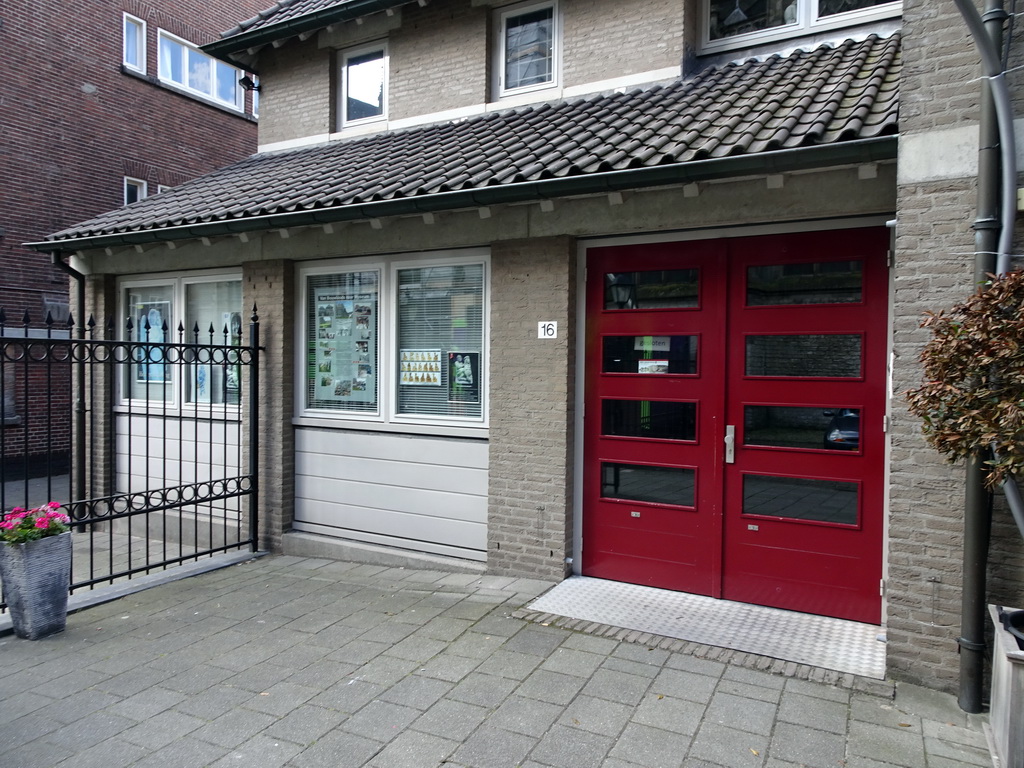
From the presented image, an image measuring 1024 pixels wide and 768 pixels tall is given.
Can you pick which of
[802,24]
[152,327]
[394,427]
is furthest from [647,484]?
[152,327]

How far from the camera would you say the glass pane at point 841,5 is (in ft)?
21.4

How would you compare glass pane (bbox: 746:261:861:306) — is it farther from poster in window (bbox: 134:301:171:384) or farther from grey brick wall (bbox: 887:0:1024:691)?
poster in window (bbox: 134:301:171:384)

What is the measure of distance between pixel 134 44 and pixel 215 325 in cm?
1018

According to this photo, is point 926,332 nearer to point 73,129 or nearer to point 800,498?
point 800,498

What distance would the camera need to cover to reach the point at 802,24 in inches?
266

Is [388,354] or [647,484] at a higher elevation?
[388,354]

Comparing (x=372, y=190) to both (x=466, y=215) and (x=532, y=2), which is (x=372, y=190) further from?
(x=532, y=2)

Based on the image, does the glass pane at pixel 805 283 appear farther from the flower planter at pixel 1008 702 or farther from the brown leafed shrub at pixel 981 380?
the flower planter at pixel 1008 702

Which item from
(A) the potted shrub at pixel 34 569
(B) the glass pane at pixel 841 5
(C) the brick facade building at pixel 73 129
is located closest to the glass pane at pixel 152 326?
(A) the potted shrub at pixel 34 569

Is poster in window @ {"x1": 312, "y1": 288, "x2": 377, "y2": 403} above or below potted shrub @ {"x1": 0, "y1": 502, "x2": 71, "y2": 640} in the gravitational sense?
above

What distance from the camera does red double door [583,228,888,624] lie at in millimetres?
4973

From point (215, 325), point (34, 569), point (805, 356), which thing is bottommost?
point (34, 569)

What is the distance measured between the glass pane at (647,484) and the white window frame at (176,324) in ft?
14.5

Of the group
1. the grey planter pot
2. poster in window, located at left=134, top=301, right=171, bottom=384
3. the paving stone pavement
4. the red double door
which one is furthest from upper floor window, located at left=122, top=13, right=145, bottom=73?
the red double door
